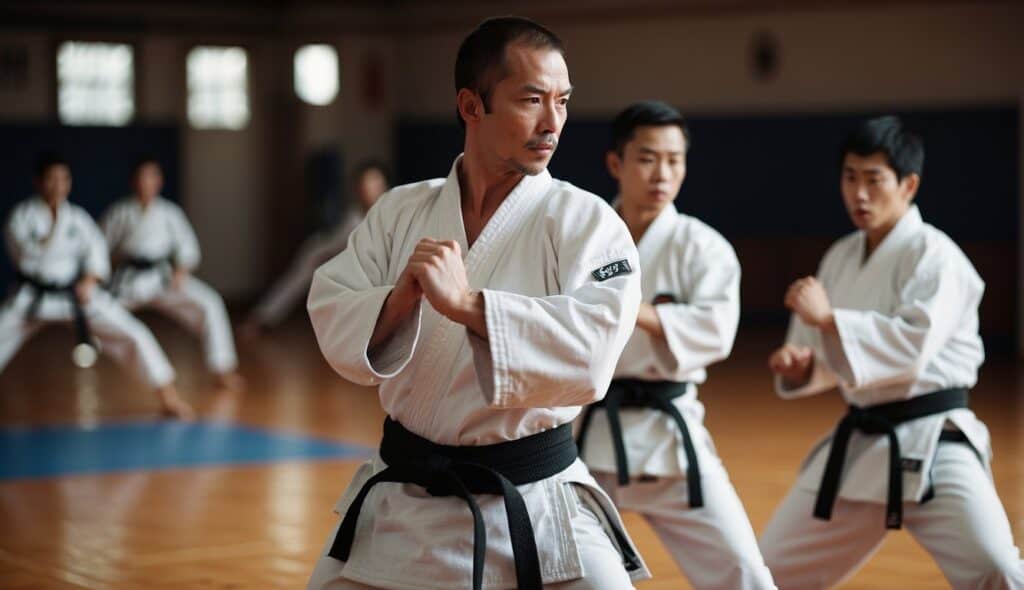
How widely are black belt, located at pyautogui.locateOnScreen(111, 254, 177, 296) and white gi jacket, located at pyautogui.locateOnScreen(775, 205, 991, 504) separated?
19.3ft

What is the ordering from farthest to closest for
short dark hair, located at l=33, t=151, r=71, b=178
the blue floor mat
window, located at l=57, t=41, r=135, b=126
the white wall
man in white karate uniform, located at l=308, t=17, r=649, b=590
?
window, located at l=57, t=41, r=135, b=126, the white wall, short dark hair, located at l=33, t=151, r=71, b=178, the blue floor mat, man in white karate uniform, located at l=308, t=17, r=649, b=590

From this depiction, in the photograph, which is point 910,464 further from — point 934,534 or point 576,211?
point 576,211

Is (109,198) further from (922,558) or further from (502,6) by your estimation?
(922,558)

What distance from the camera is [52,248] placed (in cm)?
752

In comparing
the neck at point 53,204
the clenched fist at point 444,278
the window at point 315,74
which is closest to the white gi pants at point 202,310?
the neck at point 53,204

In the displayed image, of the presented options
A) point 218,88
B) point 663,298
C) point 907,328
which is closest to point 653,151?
point 663,298

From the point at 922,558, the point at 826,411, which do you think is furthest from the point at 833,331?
the point at 826,411

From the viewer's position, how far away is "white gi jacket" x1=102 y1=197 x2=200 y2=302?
866cm

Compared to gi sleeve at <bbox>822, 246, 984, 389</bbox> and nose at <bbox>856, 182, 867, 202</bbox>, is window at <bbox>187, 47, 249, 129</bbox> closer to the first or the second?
nose at <bbox>856, 182, 867, 202</bbox>

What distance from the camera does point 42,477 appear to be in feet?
19.4

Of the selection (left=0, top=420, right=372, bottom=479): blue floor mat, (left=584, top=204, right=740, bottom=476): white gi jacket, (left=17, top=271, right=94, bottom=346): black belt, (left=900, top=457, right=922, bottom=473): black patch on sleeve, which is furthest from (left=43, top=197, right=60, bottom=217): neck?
(left=900, top=457, right=922, bottom=473): black patch on sleeve

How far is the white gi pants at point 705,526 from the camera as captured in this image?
10.4 ft

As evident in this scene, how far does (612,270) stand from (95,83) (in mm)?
12788

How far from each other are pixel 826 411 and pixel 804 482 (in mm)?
4285
